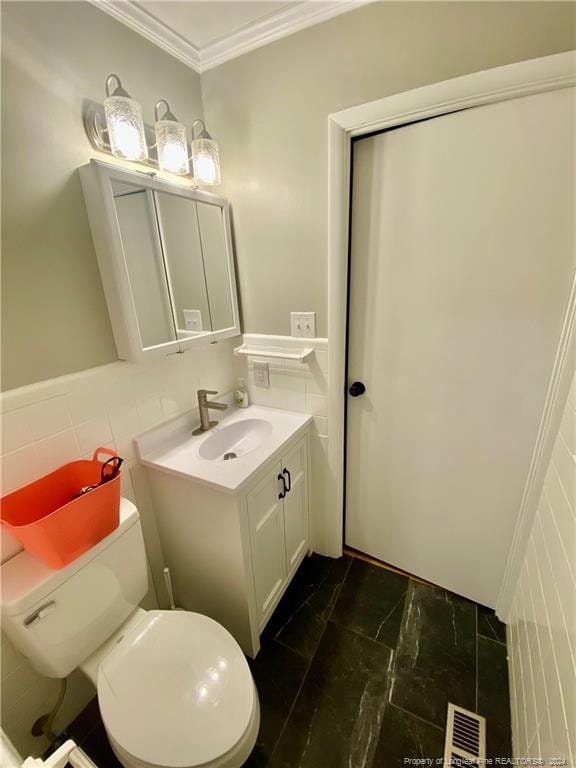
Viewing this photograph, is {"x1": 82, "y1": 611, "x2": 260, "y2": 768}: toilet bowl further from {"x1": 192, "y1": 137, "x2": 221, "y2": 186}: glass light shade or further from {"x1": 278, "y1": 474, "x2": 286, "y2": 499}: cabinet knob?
{"x1": 192, "y1": 137, "x2": 221, "y2": 186}: glass light shade

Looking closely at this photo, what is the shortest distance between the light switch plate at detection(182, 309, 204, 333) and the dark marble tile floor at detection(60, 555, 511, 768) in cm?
131

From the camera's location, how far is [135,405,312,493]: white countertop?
3.52 feet

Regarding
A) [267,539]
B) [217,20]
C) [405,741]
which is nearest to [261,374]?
[267,539]

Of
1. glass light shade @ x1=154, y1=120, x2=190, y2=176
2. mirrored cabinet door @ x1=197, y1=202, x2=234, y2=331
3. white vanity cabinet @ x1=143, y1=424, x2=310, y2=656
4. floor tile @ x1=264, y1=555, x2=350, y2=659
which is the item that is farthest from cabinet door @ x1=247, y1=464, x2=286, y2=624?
glass light shade @ x1=154, y1=120, x2=190, y2=176

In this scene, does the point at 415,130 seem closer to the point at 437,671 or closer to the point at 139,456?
the point at 139,456

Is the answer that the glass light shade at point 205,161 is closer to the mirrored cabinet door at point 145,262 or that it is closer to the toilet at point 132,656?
the mirrored cabinet door at point 145,262

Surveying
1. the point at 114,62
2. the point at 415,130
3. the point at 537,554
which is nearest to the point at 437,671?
the point at 537,554

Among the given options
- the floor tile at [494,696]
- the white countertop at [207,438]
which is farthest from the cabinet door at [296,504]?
the floor tile at [494,696]

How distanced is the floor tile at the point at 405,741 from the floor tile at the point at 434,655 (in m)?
0.03

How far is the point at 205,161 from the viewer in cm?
123

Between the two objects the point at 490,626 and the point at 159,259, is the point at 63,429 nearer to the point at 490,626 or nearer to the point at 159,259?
the point at 159,259

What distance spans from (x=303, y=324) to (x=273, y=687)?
1416mm

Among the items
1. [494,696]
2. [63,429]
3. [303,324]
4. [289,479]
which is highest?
[303,324]

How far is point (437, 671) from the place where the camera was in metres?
1.22
